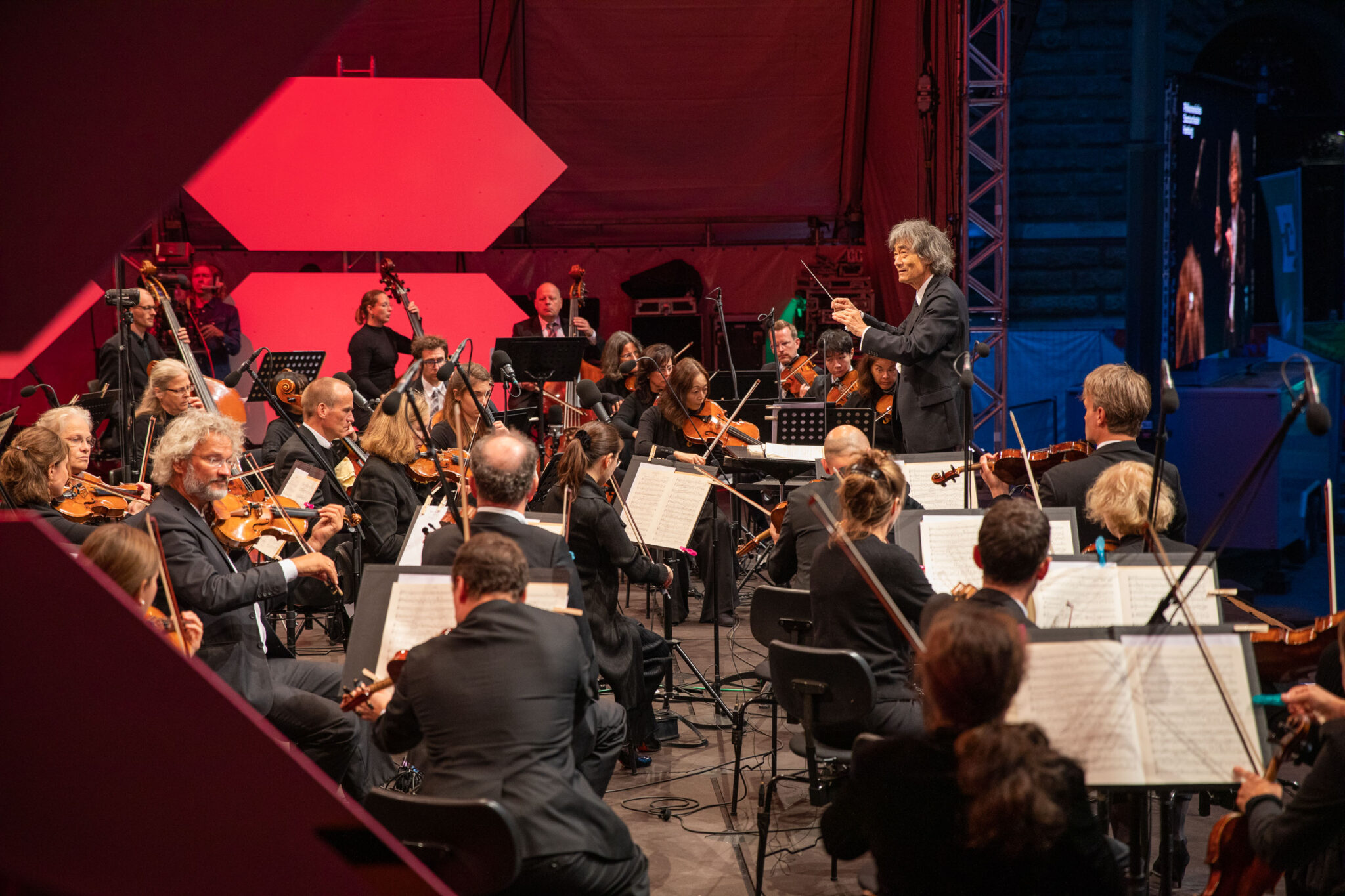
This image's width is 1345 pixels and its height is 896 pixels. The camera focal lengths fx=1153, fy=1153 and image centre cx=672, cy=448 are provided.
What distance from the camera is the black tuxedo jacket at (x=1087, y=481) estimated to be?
3.99 m

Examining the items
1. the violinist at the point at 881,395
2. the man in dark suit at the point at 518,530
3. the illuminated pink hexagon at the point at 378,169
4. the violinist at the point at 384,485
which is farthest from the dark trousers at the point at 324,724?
the illuminated pink hexagon at the point at 378,169

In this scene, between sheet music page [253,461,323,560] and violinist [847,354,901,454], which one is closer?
sheet music page [253,461,323,560]

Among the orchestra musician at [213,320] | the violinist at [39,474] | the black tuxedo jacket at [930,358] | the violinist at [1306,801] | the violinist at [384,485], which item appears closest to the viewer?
the violinist at [1306,801]

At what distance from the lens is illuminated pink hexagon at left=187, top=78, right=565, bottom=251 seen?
9203 millimetres

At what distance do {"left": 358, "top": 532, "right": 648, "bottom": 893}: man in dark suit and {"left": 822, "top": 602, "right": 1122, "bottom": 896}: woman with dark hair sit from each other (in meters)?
0.76

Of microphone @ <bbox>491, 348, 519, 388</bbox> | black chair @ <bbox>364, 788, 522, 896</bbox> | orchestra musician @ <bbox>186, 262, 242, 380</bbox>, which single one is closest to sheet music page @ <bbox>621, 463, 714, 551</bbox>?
microphone @ <bbox>491, 348, 519, 388</bbox>

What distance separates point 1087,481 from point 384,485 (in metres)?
2.80

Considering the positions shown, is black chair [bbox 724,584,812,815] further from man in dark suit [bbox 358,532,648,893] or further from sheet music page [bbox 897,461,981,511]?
man in dark suit [bbox 358,532,648,893]

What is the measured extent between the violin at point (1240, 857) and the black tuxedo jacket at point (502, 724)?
1305mm

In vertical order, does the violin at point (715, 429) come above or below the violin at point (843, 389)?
below

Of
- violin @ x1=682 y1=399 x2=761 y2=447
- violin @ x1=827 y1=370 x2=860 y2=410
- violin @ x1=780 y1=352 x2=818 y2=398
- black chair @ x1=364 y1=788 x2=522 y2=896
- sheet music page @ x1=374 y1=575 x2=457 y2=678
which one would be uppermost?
violin @ x1=780 y1=352 x2=818 y2=398

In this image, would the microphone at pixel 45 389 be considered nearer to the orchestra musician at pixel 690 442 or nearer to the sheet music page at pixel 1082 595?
the orchestra musician at pixel 690 442

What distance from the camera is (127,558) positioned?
2.80 m

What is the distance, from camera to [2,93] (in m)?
1.31
